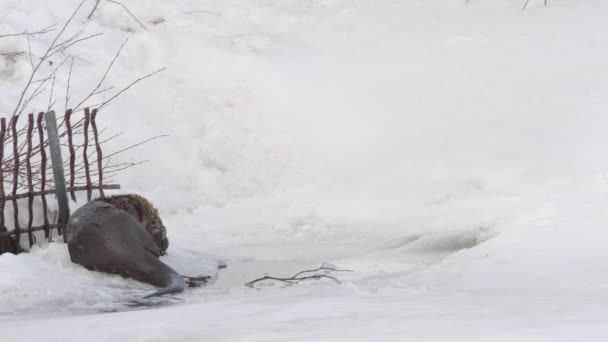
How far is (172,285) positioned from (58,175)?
83 cm

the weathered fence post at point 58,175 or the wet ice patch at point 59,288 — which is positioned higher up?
the weathered fence post at point 58,175

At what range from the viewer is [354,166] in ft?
22.1

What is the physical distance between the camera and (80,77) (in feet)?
25.1

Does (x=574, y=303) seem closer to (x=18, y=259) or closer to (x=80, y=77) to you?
(x=18, y=259)

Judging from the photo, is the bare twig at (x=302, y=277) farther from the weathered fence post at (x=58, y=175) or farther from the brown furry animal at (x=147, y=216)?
the weathered fence post at (x=58, y=175)

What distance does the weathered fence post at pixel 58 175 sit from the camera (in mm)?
4621

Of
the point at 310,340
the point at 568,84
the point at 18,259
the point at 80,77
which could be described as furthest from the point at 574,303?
the point at 80,77

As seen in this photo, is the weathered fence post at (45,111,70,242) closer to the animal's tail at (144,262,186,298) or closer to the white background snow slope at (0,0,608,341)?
the white background snow slope at (0,0,608,341)

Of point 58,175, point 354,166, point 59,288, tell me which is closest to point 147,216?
point 58,175

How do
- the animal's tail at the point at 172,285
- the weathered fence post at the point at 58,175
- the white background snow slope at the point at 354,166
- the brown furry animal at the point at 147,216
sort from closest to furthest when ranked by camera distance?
the white background snow slope at the point at 354,166
the animal's tail at the point at 172,285
the weathered fence post at the point at 58,175
the brown furry animal at the point at 147,216

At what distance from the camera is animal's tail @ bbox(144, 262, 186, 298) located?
13.8ft

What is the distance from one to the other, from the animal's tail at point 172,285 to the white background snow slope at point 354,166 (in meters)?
0.09

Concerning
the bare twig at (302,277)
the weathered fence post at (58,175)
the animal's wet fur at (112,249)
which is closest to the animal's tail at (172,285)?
the animal's wet fur at (112,249)

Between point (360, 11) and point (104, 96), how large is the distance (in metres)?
2.40
